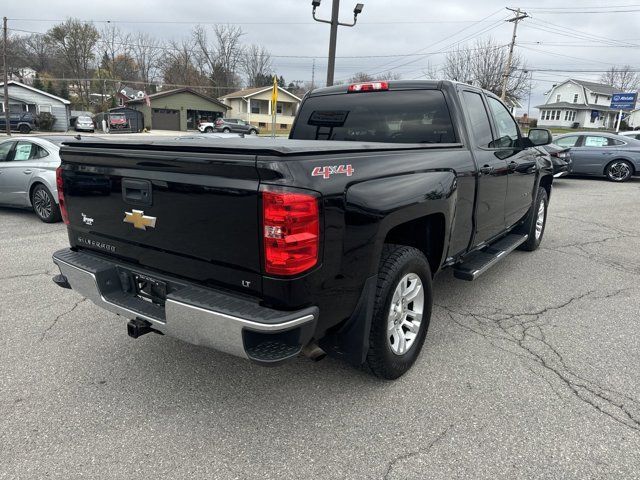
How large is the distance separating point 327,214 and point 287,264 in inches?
12.4

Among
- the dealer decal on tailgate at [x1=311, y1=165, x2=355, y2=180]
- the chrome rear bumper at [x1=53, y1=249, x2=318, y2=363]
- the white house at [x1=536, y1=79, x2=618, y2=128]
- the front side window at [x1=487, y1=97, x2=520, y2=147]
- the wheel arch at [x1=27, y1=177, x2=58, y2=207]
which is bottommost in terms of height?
the wheel arch at [x1=27, y1=177, x2=58, y2=207]

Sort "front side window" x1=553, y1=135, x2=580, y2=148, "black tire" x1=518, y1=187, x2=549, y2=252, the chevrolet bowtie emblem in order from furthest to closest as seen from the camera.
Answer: "front side window" x1=553, y1=135, x2=580, y2=148 → "black tire" x1=518, y1=187, x2=549, y2=252 → the chevrolet bowtie emblem

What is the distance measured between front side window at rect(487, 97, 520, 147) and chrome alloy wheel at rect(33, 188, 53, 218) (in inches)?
270

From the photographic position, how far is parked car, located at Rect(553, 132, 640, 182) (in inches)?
575

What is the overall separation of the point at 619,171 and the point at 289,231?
53.1ft

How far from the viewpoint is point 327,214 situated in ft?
7.51

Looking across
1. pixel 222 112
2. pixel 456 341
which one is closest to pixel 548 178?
pixel 456 341

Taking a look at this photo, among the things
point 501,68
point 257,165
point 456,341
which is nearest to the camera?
point 257,165

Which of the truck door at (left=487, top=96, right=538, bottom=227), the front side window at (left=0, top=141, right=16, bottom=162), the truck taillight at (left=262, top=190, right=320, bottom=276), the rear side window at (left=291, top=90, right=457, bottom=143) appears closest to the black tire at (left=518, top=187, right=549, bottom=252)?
the truck door at (left=487, top=96, right=538, bottom=227)

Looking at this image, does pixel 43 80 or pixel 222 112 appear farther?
pixel 43 80

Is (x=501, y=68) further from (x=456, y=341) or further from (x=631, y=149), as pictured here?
(x=456, y=341)

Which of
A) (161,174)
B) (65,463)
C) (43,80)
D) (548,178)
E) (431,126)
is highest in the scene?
(43,80)

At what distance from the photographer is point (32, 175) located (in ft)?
25.6

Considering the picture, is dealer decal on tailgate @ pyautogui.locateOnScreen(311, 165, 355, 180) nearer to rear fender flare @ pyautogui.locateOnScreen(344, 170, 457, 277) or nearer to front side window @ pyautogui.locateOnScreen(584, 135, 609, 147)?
rear fender flare @ pyautogui.locateOnScreen(344, 170, 457, 277)
